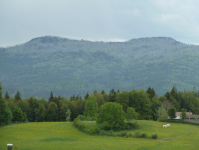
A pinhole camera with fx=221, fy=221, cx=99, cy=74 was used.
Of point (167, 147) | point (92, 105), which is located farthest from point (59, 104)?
point (167, 147)

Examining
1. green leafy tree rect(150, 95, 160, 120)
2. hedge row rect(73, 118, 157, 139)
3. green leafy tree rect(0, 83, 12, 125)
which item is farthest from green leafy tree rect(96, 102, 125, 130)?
green leafy tree rect(150, 95, 160, 120)

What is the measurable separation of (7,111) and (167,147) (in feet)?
196

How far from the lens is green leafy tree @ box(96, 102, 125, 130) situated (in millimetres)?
73231

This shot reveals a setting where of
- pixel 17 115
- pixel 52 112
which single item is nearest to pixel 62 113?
pixel 52 112

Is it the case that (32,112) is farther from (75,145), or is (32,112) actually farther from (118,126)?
(75,145)

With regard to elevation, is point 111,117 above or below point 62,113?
above

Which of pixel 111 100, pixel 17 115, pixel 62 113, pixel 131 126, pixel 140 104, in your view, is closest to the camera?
pixel 131 126

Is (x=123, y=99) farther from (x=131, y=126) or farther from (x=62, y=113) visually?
(x=62, y=113)

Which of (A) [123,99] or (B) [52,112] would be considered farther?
(B) [52,112]

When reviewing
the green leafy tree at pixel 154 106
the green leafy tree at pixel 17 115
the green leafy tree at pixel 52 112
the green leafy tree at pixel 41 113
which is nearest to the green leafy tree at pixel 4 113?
the green leafy tree at pixel 17 115

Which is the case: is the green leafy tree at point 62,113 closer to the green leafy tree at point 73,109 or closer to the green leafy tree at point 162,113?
the green leafy tree at point 73,109

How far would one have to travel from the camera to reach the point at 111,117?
73.1m

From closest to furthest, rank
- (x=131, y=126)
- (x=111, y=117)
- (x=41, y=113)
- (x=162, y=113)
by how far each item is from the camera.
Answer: (x=111, y=117)
(x=131, y=126)
(x=162, y=113)
(x=41, y=113)

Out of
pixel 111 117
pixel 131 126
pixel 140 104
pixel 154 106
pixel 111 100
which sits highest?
pixel 111 100
